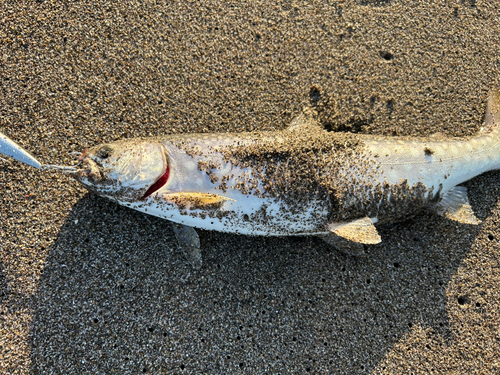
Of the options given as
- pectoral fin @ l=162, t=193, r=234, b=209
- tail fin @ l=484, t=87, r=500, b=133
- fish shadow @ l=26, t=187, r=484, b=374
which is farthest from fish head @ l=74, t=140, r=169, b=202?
tail fin @ l=484, t=87, r=500, b=133

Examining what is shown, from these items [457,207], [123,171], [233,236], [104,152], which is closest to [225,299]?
[233,236]

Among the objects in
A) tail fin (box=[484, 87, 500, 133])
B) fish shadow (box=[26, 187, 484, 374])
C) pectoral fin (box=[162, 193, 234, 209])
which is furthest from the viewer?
tail fin (box=[484, 87, 500, 133])

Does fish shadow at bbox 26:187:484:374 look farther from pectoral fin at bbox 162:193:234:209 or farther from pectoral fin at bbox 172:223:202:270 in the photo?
pectoral fin at bbox 162:193:234:209

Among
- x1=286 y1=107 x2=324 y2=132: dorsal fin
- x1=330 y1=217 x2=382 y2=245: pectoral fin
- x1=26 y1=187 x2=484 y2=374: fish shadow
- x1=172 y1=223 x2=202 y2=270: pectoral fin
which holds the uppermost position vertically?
x1=286 y1=107 x2=324 y2=132: dorsal fin

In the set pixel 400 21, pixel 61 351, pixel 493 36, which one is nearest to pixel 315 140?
pixel 400 21

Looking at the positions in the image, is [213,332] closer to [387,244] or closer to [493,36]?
[387,244]
